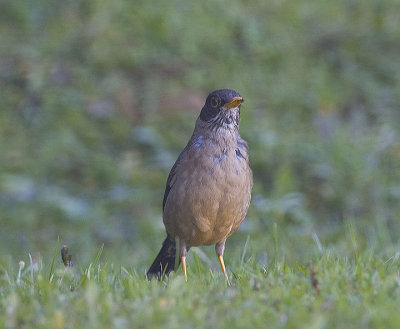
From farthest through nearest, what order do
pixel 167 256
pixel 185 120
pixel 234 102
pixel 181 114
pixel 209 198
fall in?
pixel 181 114, pixel 185 120, pixel 167 256, pixel 234 102, pixel 209 198

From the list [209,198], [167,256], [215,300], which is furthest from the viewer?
[167,256]

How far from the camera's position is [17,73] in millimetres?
11211

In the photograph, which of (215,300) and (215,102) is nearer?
(215,300)

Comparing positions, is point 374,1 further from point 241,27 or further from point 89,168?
point 89,168

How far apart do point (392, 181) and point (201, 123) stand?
3743 mm

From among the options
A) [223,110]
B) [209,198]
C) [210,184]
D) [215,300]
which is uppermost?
[223,110]

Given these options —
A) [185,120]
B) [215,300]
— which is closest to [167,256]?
[215,300]

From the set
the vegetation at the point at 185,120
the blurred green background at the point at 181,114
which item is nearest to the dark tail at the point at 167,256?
the vegetation at the point at 185,120

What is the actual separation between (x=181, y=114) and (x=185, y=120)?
0.56 feet

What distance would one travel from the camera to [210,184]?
598 cm

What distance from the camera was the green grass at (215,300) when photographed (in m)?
3.84

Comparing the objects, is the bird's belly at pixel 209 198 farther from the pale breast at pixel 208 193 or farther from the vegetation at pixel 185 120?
the vegetation at pixel 185 120

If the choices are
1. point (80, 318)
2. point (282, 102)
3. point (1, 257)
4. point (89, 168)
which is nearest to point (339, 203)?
point (282, 102)

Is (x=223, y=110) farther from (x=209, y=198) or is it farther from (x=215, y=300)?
(x=215, y=300)
